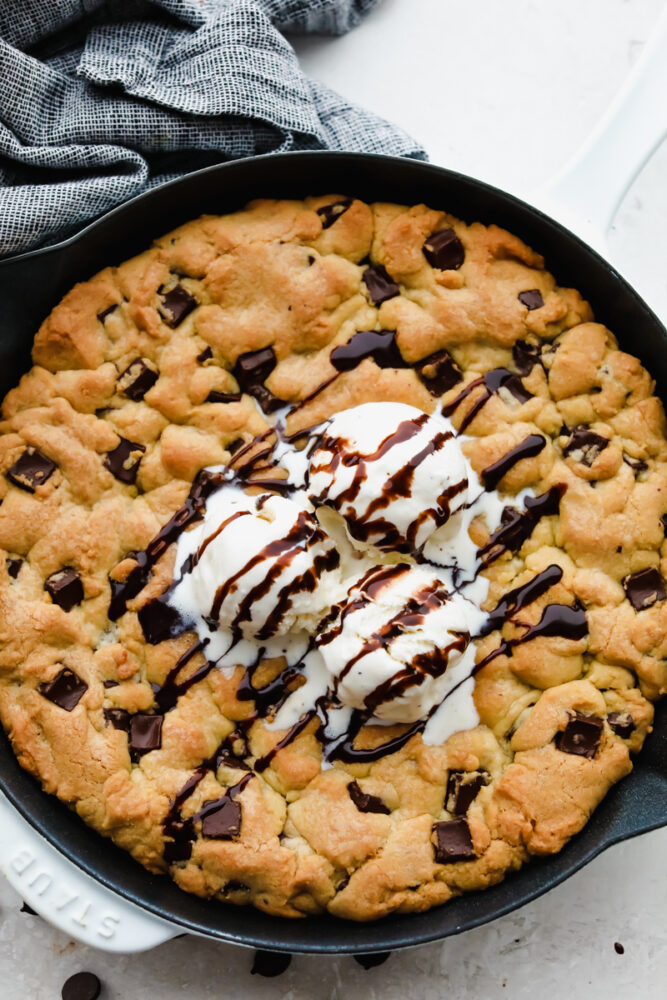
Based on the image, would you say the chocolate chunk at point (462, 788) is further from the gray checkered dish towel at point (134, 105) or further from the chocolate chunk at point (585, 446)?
the gray checkered dish towel at point (134, 105)

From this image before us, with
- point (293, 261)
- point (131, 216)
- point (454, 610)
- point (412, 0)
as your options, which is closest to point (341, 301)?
point (293, 261)

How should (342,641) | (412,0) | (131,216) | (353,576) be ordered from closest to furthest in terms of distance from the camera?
(342,641) → (353,576) → (131,216) → (412,0)

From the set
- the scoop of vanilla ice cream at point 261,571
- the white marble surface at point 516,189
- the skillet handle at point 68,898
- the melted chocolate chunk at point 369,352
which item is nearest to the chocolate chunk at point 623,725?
the white marble surface at point 516,189

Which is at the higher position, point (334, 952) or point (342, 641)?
point (342, 641)

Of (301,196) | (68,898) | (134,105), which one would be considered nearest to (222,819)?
(68,898)

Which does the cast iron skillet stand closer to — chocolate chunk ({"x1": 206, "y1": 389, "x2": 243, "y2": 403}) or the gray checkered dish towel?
the gray checkered dish towel

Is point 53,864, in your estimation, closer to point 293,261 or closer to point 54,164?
point 293,261

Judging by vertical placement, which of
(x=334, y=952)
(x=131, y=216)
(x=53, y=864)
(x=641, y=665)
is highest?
(x=131, y=216)

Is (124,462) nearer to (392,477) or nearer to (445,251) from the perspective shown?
(392,477)
